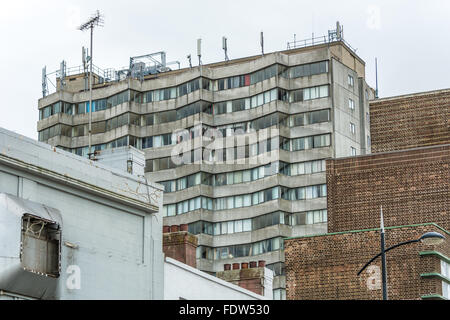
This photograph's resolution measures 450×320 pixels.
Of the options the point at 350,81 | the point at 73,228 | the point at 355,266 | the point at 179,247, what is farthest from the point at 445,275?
the point at 350,81

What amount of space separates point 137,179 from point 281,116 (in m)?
88.1

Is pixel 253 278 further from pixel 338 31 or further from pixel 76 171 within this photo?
pixel 338 31

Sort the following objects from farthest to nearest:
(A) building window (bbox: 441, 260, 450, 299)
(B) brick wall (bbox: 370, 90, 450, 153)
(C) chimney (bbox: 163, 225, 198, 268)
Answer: (B) brick wall (bbox: 370, 90, 450, 153)
(A) building window (bbox: 441, 260, 450, 299)
(C) chimney (bbox: 163, 225, 198, 268)

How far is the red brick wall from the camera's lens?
1720 inches

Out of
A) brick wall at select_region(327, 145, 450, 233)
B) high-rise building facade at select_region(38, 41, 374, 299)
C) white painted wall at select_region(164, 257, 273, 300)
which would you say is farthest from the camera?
high-rise building facade at select_region(38, 41, 374, 299)

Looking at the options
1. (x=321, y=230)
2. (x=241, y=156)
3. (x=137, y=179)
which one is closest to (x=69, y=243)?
(x=137, y=179)

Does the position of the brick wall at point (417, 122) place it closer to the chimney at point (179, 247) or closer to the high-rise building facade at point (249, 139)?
the high-rise building facade at point (249, 139)

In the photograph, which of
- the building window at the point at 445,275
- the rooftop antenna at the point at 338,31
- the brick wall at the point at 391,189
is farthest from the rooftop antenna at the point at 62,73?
the building window at the point at 445,275

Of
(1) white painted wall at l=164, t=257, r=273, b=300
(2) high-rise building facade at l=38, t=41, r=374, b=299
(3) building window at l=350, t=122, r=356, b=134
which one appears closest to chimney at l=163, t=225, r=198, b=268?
(1) white painted wall at l=164, t=257, r=273, b=300

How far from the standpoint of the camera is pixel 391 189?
79375mm

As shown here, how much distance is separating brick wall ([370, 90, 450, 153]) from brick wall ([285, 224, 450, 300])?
5352cm

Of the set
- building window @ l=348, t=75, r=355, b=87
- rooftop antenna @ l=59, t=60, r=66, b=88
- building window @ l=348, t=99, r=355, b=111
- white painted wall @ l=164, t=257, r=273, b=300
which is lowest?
white painted wall @ l=164, t=257, r=273, b=300

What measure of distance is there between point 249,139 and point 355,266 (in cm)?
6448

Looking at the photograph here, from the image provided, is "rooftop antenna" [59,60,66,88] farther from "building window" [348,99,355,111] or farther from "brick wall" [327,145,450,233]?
"brick wall" [327,145,450,233]
